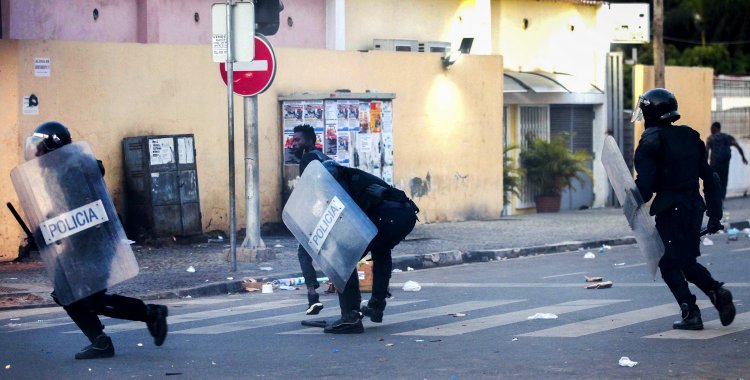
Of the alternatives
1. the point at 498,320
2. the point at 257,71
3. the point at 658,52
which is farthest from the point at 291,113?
the point at 498,320

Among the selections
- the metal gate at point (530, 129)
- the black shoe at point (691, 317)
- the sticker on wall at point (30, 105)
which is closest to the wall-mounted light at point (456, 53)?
the metal gate at point (530, 129)

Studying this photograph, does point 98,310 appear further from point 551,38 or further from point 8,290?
point 551,38

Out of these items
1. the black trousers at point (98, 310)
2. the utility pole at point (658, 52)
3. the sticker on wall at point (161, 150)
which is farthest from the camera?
the utility pole at point (658, 52)

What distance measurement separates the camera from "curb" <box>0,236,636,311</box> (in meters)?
13.9

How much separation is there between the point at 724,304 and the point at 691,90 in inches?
870

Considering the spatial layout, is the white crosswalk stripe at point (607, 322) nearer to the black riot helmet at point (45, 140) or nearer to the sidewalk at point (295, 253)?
the black riot helmet at point (45, 140)

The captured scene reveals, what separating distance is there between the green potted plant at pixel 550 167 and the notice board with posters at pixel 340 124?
6130mm

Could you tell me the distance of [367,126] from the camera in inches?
832

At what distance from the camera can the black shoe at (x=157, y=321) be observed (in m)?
9.27

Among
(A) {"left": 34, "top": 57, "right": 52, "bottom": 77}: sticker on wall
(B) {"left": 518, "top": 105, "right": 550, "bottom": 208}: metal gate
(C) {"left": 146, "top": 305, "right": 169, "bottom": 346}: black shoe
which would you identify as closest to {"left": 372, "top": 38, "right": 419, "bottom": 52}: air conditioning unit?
(B) {"left": 518, "top": 105, "right": 550, "bottom": 208}: metal gate

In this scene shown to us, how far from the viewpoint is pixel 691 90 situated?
31031mm

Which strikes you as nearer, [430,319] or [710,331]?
[710,331]

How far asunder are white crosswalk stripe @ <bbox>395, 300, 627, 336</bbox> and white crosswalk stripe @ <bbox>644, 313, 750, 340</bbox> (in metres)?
1.42

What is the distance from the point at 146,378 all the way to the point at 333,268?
2.30 meters
